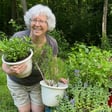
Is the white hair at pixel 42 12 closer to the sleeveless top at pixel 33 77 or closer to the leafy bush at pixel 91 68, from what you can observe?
the sleeveless top at pixel 33 77

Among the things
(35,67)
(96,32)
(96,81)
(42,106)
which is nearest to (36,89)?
(42,106)

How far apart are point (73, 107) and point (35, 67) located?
67cm

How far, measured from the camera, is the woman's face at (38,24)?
14.5 feet

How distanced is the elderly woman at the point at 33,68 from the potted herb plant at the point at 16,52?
0.20ft

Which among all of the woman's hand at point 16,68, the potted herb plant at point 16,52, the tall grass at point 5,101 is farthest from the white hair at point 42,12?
the tall grass at point 5,101

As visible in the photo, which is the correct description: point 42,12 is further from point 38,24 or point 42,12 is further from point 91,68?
point 91,68

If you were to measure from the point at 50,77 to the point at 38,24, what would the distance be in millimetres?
573

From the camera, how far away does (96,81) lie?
4.36 metres

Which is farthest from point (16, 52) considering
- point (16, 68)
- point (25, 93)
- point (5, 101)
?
point (5, 101)

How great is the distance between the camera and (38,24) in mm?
4410

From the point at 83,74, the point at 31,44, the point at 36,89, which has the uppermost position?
the point at 31,44

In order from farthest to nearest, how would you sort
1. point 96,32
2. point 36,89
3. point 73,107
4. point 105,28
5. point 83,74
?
point 96,32, point 105,28, point 36,89, point 83,74, point 73,107

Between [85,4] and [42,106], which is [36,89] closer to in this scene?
[42,106]

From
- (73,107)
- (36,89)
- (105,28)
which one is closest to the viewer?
(73,107)
